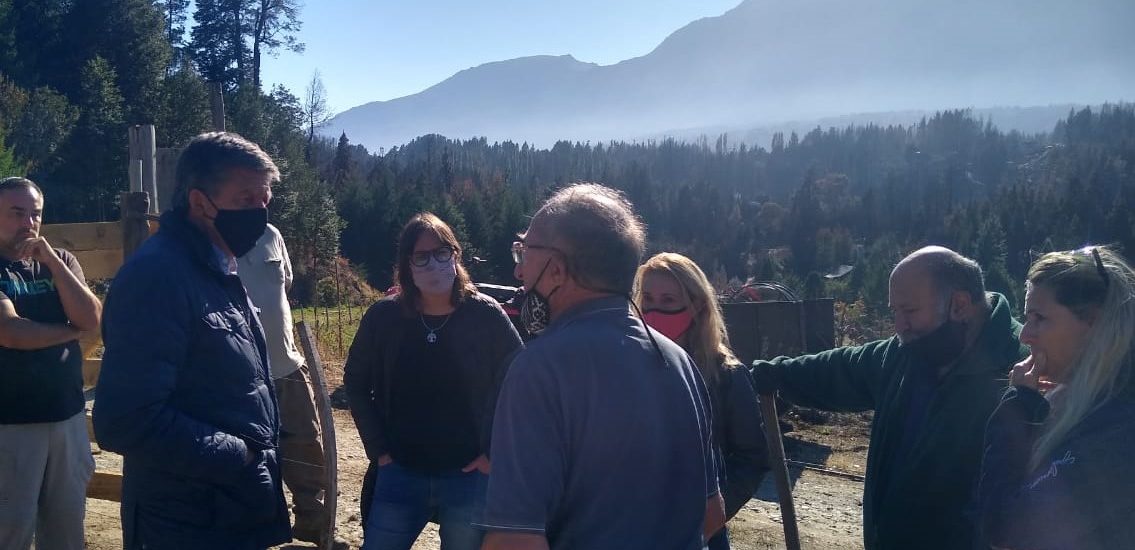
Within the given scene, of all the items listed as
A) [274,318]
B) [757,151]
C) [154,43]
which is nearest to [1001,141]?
[757,151]

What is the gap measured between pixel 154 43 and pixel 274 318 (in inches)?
1218

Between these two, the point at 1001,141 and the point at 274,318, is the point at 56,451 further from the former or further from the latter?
the point at 1001,141

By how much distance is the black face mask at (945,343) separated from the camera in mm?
2799

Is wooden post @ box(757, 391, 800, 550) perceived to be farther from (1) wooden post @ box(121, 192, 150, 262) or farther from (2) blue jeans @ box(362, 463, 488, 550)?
(1) wooden post @ box(121, 192, 150, 262)

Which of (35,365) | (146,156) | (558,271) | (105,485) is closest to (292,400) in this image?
(105,485)

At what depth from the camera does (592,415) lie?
1.64m

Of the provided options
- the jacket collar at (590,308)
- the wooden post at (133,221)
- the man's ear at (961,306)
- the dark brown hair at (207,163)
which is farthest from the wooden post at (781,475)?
the wooden post at (133,221)

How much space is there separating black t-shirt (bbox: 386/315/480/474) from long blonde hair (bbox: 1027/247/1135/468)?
1931 millimetres

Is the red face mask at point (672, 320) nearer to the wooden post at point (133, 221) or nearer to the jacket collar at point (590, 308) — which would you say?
the jacket collar at point (590, 308)

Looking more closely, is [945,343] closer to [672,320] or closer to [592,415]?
[672,320]

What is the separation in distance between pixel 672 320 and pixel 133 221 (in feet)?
9.64

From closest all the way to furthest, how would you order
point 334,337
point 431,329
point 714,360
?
point 714,360 < point 431,329 < point 334,337

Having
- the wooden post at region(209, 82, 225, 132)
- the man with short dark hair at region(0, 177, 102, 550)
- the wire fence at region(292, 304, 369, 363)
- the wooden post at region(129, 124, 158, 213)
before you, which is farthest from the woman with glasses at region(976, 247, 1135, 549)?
the wire fence at region(292, 304, 369, 363)

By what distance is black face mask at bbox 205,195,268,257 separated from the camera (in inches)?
93.0
